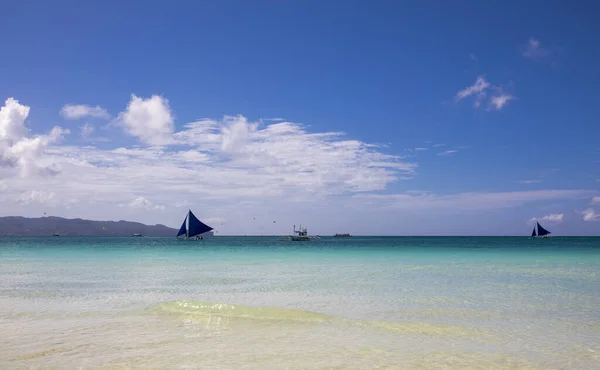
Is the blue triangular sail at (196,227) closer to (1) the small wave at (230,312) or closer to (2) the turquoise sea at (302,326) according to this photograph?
(2) the turquoise sea at (302,326)

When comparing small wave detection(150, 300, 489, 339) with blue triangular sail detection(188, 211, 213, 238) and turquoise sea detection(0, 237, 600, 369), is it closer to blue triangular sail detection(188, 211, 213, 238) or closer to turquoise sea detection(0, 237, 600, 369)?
turquoise sea detection(0, 237, 600, 369)

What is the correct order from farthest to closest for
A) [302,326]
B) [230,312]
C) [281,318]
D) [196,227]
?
[196,227], [230,312], [281,318], [302,326]

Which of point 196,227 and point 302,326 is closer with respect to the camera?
point 302,326

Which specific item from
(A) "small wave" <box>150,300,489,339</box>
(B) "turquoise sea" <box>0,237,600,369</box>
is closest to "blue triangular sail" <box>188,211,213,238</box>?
(B) "turquoise sea" <box>0,237,600,369</box>

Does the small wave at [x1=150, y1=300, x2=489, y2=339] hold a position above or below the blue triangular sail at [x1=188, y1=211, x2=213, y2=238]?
below

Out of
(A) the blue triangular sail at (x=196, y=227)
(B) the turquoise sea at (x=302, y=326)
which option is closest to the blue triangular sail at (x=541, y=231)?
(A) the blue triangular sail at (x=196, y=227)

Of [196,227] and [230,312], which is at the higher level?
[196,227]

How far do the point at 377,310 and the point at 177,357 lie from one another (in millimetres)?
8062

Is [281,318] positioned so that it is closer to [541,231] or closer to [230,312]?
[230,312]

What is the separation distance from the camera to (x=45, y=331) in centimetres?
1242

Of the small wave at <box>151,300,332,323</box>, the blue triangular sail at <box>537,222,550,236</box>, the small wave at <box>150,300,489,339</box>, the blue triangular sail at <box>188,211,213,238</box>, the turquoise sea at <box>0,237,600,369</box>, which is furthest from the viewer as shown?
the blue triangular sail at <box>537,222,550,236</box>

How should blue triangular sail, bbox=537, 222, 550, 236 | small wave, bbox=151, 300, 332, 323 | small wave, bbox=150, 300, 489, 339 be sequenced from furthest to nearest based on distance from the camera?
blue triangular sail, bbox=537, 222, 550, 236, small wave, bbox=151, 300, 332, 323, small wave, bbox=150, 300, 489, 339

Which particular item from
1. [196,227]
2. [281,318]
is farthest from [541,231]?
[281,318]

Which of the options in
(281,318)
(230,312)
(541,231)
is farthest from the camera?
(541,231)
